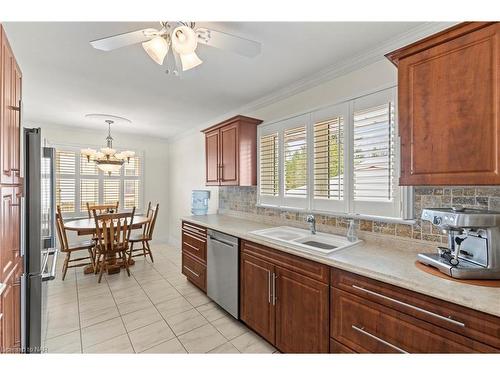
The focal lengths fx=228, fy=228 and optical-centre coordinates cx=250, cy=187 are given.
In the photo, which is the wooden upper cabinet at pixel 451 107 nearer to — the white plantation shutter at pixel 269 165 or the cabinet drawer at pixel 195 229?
the white plantation shutter at pixel 269 165

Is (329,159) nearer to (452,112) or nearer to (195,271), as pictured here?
(452,112)

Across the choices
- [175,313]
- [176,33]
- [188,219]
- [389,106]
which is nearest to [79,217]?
[188,219]

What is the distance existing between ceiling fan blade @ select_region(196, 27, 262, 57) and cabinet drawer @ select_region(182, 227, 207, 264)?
6.45 ft

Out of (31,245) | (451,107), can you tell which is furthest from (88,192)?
(451,107)

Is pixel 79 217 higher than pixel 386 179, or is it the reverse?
pixel 386 179

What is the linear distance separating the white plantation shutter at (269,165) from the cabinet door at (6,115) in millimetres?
2198

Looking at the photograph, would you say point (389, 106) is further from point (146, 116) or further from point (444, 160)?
point (146, 116)

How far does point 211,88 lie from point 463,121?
2273 mm

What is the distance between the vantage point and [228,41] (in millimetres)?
1391

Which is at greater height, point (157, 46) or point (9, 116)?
point (157, 46)

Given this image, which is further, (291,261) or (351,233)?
(351,233)

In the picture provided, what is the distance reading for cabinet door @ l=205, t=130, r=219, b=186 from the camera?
322 cm

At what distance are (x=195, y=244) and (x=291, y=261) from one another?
156 centimetres

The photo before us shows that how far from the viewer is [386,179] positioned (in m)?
1.77
